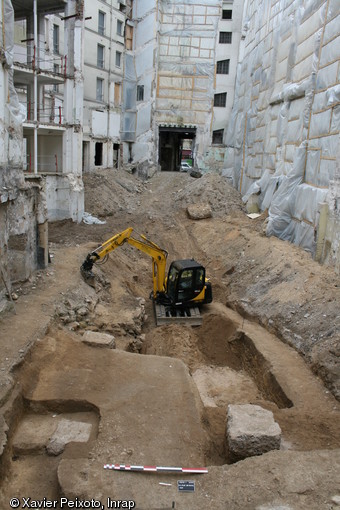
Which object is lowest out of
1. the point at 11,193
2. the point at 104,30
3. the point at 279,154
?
the point at 11,193

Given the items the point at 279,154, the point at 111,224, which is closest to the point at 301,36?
the point at 279,154

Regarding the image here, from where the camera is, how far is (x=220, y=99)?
104 ft

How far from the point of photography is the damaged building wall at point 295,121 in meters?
14.8

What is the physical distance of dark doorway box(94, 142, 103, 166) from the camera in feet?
99.9

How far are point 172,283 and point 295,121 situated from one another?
10018mm

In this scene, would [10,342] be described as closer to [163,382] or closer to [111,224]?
[163,382]

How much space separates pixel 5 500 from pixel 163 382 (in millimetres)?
3831

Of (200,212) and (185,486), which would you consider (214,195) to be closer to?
(200,212)

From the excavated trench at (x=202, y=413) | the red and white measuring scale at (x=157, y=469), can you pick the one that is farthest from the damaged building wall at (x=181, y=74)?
the red and white measuring scale at (x=157, y=469)

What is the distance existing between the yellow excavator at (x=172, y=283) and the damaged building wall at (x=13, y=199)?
2126 mm

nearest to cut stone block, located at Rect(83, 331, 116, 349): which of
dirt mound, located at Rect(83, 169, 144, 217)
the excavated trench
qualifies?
the excavated trench

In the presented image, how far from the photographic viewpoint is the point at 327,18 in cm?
1579

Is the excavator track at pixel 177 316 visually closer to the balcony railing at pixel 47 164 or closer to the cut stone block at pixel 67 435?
the cut stone block at pixel 67 435

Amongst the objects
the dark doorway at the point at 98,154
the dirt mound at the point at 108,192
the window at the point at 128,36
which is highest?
the window at the point at 128,36
